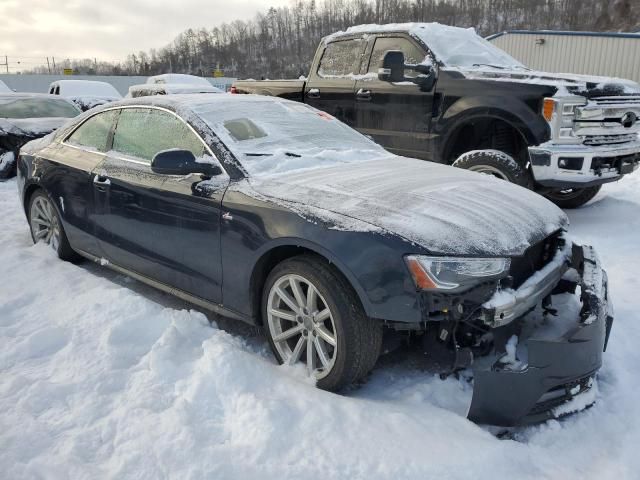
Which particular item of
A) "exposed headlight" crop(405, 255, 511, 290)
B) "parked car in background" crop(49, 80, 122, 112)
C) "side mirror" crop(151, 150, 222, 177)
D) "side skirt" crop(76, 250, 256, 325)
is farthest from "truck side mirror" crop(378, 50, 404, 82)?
"parked car in background" crop(49, 80, 122, 112)

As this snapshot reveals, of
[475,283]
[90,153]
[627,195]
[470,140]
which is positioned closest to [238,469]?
[475,283]

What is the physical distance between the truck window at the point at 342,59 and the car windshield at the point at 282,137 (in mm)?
2802

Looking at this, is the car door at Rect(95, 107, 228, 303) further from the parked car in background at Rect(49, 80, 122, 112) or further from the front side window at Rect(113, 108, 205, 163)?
the parked car in background at Rect(49, 80, 122, 112)

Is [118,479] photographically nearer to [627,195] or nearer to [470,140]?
[470,140]

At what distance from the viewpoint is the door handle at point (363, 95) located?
20.8ft

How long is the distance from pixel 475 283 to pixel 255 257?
1.13 meters

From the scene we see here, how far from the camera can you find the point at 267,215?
109 inches

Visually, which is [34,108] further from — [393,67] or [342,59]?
[393,67]

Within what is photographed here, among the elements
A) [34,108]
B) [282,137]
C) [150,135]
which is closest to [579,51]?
[34,108]

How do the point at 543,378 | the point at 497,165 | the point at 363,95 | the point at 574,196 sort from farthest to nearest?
1. the point at 363,95
2. the point at 574,196
3. the point at 497,165
4. the point at 543,378

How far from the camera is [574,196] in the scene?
603cm

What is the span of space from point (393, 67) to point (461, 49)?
1.02m

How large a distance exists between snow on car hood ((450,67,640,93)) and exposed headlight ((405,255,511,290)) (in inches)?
139

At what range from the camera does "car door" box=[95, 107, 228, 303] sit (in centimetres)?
309
